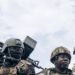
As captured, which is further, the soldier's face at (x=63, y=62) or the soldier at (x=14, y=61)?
the soldier's face at (x=63, y=62)

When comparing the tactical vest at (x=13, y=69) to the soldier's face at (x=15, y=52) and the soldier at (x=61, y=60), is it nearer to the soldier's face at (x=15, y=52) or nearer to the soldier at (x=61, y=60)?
the soldier's face at (x=15, y=52)

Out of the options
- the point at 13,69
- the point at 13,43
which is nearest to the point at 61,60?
the point at 13,69

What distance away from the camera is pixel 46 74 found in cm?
1009

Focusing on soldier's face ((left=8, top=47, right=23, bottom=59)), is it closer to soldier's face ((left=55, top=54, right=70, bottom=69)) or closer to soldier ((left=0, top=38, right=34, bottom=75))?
soldier ((left=0, top=38, right=34, bottom=75))

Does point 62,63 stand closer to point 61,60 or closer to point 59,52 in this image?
point 61,60

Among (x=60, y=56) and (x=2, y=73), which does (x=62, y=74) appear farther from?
(x=2, y=73)

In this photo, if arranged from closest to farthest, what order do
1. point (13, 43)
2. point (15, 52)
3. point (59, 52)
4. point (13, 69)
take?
1. point (59, 52)
2. point (13, 69)
3. point (15, 52)
4. point (13, 43)

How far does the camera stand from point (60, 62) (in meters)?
10.0

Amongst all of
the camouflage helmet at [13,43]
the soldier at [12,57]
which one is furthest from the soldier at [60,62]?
the camouflage helmet at [13,43]

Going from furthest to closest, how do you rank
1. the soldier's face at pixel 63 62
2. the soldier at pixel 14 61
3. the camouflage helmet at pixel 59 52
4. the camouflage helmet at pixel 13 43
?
the camouflage helmet at pixel 13 43, the camouflage helmet at pixel 59 52, the soldier's face at pixel 63 62, the soldier at pixel 14 61

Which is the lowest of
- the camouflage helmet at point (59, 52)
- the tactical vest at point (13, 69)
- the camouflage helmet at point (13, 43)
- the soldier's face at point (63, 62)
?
the tactical vest at point (13, 69)

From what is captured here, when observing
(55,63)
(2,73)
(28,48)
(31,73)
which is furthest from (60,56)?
(28,48)

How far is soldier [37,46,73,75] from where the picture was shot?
10.00m

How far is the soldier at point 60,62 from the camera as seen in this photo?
394 inches
